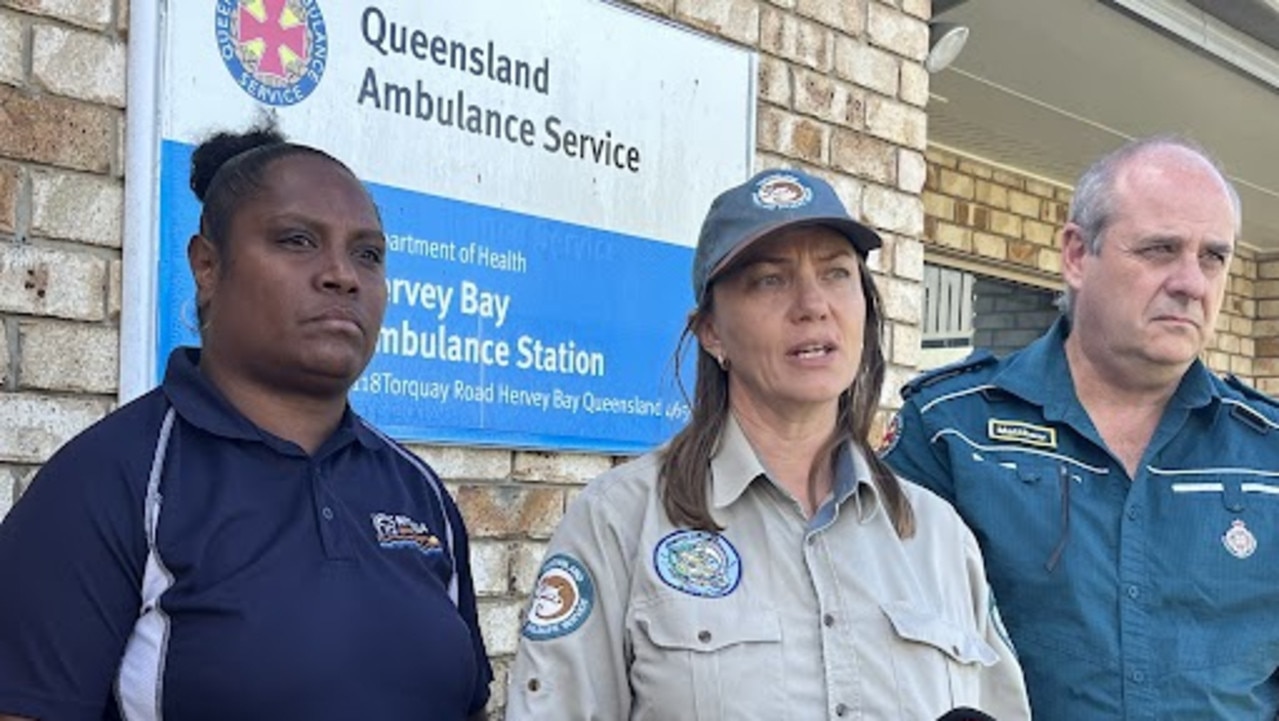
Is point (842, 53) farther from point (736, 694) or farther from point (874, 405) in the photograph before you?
point (736, 694)

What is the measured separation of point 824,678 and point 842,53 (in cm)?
245

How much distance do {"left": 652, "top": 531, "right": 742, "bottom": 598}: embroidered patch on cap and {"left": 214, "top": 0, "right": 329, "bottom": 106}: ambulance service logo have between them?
1.27 meters

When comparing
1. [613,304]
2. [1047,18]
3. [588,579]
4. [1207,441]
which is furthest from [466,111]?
Answer: [1047,18]

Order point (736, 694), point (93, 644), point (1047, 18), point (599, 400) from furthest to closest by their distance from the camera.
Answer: point (1047, 18) → point (599, 400) → point (736, 694) → point (93, 644)

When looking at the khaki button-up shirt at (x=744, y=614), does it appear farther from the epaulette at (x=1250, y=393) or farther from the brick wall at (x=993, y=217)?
the brick wall at (x=993, y=217)

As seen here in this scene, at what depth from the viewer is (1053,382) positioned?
231 centimetres

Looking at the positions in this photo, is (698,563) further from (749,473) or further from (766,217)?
(766,217)

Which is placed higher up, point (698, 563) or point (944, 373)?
point (944, 373)

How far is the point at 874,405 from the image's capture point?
2082 mm

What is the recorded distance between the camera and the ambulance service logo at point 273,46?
2.52m

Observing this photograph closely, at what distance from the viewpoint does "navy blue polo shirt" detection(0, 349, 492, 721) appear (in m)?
1.53

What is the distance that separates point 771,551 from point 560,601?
0.29 meters

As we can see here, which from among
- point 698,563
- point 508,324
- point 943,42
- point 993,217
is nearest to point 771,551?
point 698,563

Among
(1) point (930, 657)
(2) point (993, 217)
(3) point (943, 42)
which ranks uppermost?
(3) point (943, 42)
